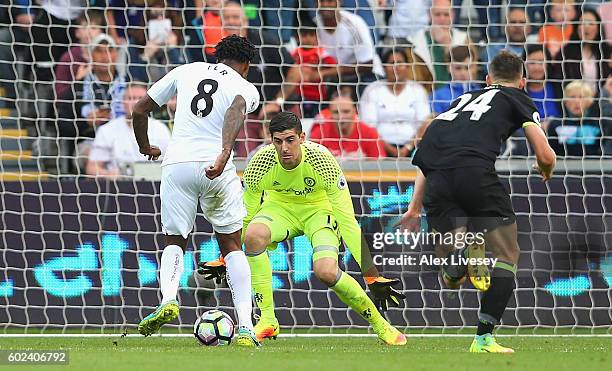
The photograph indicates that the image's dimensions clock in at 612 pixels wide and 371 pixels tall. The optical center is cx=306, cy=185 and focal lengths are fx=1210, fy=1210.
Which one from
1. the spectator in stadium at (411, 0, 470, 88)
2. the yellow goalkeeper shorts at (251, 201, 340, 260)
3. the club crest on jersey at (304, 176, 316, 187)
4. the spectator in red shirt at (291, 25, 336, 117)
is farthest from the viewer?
the spectator in stadium at (411, 0, 470, 88)

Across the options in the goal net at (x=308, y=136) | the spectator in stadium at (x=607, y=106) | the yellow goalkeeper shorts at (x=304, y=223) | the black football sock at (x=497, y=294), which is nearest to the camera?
the black football sock at (x=497, y=294)

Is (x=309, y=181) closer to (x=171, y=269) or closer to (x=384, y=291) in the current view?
(x=384, y=291)

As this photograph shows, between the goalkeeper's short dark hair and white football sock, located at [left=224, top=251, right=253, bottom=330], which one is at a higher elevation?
the goalkeeper's short dark hair

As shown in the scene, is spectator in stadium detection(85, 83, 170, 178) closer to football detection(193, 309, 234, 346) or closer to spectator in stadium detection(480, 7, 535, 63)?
spectator in stadium detection(480, 7, 535, 63)

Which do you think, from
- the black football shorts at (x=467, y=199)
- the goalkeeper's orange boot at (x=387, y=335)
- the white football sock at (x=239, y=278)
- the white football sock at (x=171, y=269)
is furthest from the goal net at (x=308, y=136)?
the black football shorts at (x=467, y=199)

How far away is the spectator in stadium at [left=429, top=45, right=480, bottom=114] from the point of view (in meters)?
13.4

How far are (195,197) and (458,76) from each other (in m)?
5.57

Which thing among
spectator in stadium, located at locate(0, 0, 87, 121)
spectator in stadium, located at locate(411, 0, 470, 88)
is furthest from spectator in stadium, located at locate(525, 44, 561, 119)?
spectator in stadium, located at locate(0, 0, 87, 121)

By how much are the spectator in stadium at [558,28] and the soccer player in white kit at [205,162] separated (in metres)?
5.65

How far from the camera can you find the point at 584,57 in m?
13.5

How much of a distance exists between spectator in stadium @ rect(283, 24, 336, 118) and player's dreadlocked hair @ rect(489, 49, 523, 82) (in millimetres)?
5039

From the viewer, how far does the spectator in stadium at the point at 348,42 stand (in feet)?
44.9

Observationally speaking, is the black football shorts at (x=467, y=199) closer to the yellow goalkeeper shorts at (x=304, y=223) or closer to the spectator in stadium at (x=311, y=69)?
the yellow goalkeeper shorts at (x=304, y=223)

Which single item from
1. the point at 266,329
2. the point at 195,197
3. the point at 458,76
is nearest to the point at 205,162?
the point at 195,197
